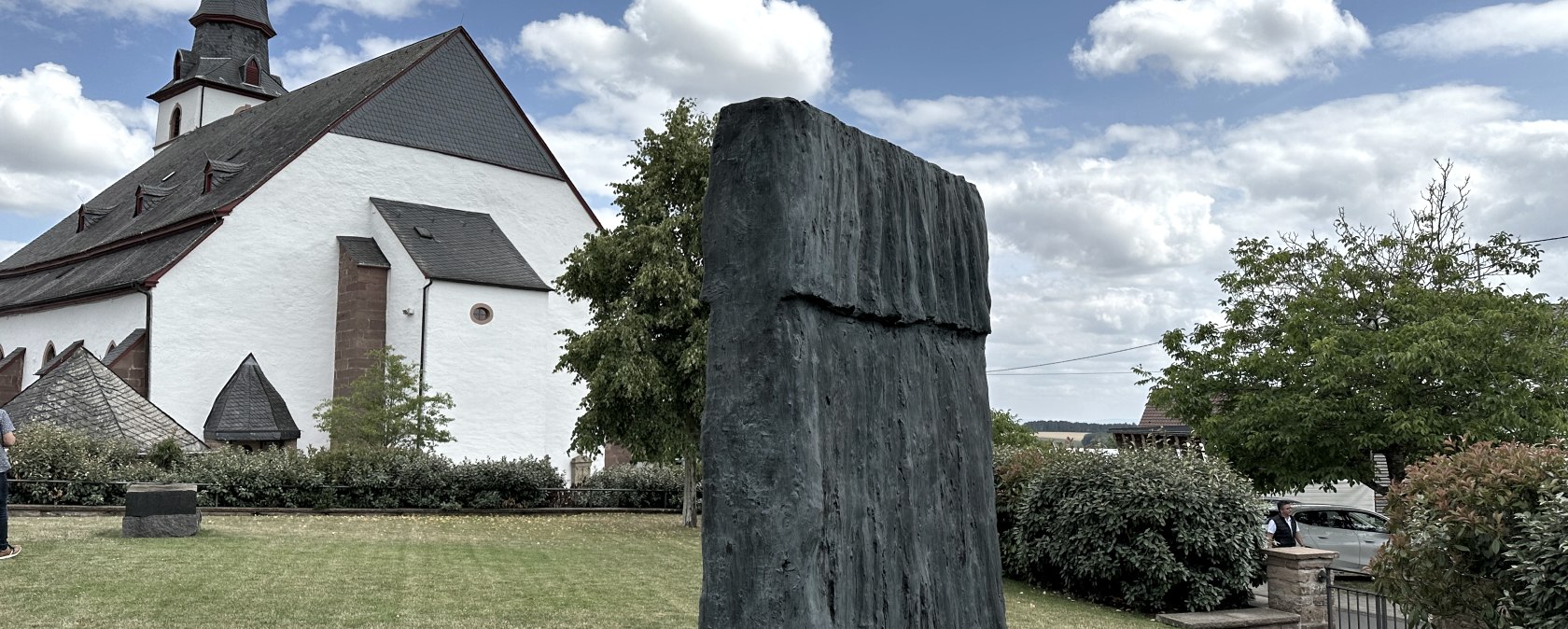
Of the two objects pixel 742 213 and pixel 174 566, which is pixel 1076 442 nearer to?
pixel 174 566

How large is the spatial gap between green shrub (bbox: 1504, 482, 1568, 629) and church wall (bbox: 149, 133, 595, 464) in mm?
26287

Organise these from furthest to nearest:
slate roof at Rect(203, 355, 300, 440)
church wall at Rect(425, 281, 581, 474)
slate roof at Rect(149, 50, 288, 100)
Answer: slate roof at Rect(149, 50, 288, 100) < church wall at Rect(425, 281, 581, 474) < slate roof at Rect(203, 355, 300, 440)

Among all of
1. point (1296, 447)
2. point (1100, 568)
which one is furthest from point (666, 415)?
point (1296, 447)

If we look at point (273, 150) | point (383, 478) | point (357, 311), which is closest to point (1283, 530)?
point (383, 478)

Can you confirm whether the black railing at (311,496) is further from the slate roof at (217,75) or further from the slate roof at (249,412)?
the slate roof at (217,75)

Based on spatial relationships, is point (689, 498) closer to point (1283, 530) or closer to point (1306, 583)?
point (1283, 530)

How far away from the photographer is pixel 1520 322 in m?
16.9

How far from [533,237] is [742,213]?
32408mm

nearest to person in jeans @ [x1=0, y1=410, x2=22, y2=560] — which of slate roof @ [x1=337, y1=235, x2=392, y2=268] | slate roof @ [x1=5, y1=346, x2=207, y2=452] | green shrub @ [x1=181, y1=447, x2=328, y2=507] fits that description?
green shrub @ [x1=181, y1=447, x2=328, y2=507]

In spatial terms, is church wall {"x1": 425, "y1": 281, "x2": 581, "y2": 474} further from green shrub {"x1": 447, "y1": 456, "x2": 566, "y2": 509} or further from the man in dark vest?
the man in dark vest

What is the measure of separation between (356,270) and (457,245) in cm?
290

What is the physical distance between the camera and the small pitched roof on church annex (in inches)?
1235

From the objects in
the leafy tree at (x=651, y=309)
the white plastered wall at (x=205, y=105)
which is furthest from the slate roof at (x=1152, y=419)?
the white plastered wall at (x=205, y=105)

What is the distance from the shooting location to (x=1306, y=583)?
437 inches
